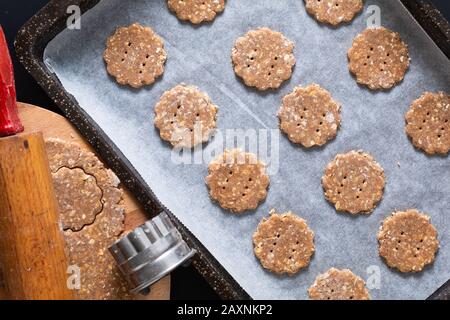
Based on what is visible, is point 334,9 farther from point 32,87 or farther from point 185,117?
point 32,87

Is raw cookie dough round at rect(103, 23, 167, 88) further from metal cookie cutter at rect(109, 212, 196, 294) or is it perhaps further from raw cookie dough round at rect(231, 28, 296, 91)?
metal cookie cutter at rect(109, 212, 196, 294)

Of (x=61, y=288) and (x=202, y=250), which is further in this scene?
(x=202, y=250)

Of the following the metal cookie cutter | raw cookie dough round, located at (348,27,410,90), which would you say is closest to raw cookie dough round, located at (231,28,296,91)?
raw cookie dough round, located at (348,27,410,90)

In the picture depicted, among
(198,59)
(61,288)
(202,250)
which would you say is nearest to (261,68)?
(198,59)

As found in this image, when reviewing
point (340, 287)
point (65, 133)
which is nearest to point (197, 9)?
point (65, 133)
